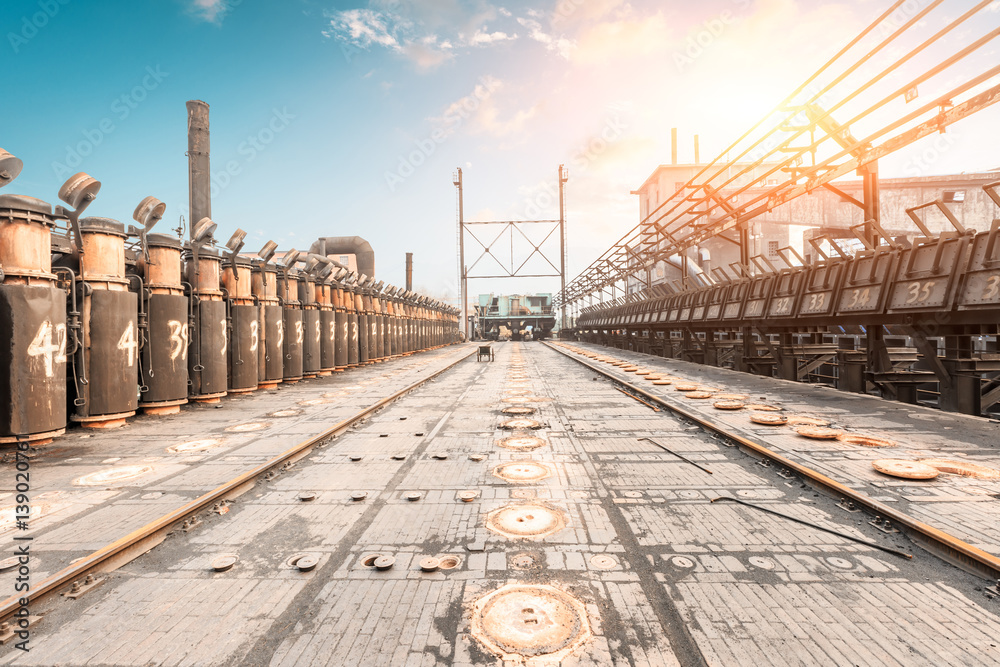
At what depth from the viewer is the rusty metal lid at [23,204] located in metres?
5.65

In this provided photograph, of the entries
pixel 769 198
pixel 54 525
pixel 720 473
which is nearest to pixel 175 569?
pixel 54 525

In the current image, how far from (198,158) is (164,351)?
37.4 ft

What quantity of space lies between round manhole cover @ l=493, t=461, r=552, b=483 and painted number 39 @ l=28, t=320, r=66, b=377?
5.85 m

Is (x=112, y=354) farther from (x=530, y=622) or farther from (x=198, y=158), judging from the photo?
(x=198, y=158)

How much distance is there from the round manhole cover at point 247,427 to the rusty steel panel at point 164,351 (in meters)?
2.02

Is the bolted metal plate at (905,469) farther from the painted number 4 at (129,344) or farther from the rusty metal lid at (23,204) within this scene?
the rusty metal lid at (23,204)

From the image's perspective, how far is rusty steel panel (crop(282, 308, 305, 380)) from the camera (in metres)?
12.5

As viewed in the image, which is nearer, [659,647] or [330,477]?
[659,647]

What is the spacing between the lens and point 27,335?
5.56 m

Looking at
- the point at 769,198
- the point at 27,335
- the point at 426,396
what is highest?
the point at 769,198

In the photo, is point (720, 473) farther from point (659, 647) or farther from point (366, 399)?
point (366, 399)

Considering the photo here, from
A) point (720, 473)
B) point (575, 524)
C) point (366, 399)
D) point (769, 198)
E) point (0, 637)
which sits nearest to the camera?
point (0, 637)

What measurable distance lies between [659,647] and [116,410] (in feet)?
26.6

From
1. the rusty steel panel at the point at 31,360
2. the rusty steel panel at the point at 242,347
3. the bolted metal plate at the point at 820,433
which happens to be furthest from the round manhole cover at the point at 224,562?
the rusty steel panel at the point at 242,347
